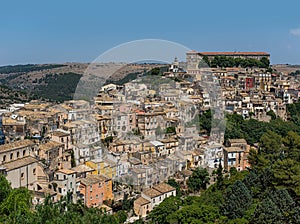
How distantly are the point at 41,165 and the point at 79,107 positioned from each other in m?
5.49

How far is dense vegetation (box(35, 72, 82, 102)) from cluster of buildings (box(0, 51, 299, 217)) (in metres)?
15.2

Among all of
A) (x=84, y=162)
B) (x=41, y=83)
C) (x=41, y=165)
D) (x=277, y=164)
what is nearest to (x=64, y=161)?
(x=84, y=162)

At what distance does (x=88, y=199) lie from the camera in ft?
36.0

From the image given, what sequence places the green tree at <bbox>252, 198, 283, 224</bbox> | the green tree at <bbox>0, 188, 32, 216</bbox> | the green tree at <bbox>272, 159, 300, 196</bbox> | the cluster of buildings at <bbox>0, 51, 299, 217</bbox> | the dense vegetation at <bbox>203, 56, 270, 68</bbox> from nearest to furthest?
the green tree at <bbox>0, 188, 32, 216</bbox> < the green tree at <bbox>252, 198, 283, 224</bbox> < the green tree at <bbox>272, 159, 300, 196</bbox> < the cluster of buildings at <bbox>0, 51, 299, 217</bbox> < the dense vegetation at <bbox>203, 56, 270, 68</bbox>

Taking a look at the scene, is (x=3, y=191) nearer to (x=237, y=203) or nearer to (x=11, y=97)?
(x=237, y=203)

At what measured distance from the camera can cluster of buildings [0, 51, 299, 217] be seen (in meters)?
10.9

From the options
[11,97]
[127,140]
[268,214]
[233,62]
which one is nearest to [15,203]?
[268,214]

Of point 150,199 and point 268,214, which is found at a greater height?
point 268,214

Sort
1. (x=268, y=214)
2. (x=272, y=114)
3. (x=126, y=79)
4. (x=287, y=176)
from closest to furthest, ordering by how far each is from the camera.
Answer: (x=268, y=214) < (x=287, y=176) < (x=272, y=114) < (x=126, y=79)

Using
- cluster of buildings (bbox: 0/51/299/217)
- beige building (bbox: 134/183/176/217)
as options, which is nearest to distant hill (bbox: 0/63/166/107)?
cluster of buildings (bbox: 0/51/299/217)

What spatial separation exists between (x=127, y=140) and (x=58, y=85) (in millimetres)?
24650

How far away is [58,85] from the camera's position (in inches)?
1483

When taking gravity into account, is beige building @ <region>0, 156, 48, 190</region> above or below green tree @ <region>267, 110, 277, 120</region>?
below

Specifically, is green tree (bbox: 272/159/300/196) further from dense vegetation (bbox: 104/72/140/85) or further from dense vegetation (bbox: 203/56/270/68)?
dense vegetation (bbox: 203/56/270/68)
